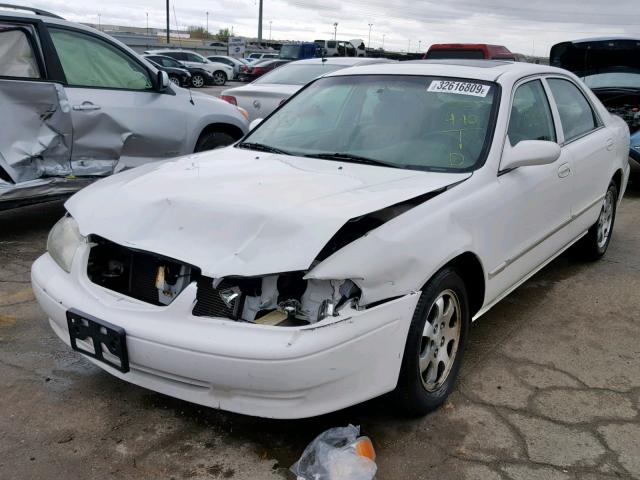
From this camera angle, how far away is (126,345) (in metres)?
2.40

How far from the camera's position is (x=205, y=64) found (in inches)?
1281

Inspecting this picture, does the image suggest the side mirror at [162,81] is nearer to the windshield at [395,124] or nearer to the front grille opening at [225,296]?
the windshield at [395,124]

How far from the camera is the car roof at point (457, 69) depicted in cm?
362

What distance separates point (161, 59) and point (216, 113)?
76.8ft

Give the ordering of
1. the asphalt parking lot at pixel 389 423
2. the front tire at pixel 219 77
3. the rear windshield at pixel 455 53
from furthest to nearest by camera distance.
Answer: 1. the front tire at pixel 219 77
2. the rear windshield at pixel 455 53
3. the asphalt parking lot at pixel 389 423

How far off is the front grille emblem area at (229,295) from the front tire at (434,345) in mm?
720

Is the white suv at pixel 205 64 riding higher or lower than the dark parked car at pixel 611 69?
lower

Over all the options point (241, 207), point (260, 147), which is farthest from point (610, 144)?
point (241, 207)

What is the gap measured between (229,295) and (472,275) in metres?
1.32

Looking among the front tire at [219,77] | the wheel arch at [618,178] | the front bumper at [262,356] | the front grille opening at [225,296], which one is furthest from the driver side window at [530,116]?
the front tire at [219,77]

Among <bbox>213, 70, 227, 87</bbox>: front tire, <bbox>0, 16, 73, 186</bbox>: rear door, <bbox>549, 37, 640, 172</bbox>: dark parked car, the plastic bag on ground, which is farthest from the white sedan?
<bbox>213, 70, 227, 87</bbox>: front tire

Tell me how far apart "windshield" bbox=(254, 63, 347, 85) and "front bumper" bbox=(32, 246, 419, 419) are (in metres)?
6.77

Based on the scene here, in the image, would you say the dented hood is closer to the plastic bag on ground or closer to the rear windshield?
the plastic bag on ground

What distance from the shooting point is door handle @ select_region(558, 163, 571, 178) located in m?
3.84
